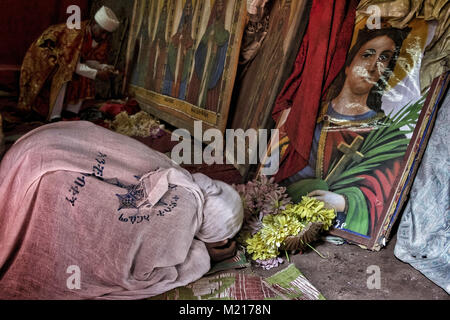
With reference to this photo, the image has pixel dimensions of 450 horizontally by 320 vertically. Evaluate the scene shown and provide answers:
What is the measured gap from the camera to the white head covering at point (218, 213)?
96.3 inches

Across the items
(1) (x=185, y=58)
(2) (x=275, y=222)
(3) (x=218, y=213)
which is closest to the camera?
(3) (x=218, y=213)

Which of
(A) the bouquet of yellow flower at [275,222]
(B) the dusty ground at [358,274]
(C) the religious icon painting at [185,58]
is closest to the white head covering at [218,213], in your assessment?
(A) the bouquet of yellow flower at [275,222]

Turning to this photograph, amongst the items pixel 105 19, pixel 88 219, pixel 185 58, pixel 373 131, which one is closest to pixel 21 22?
pixel 105 19

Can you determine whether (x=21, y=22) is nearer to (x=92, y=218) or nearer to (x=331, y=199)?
(x=92, y=218)

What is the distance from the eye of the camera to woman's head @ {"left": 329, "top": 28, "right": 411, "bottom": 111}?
3.00m

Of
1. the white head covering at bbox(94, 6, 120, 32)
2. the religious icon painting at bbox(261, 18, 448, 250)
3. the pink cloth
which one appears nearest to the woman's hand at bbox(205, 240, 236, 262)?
the pink cloth

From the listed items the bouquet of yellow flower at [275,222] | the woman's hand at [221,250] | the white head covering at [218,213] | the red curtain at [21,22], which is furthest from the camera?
the red curtain at [21,22]

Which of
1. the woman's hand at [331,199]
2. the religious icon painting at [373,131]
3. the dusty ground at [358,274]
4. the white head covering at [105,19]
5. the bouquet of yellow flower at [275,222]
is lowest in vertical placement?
the dusty ground at [358,274]

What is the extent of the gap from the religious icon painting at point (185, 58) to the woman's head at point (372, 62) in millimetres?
1404

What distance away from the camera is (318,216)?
2.97 metres

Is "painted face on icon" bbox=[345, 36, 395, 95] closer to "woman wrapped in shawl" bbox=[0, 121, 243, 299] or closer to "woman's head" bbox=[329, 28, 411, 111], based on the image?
"woman's head" bbox=[329, 28, 411, 111]

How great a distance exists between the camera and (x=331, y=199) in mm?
3174

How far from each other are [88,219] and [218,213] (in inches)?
31.3

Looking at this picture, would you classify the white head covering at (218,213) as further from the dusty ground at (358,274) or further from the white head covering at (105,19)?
the white head covering at (105,19)
